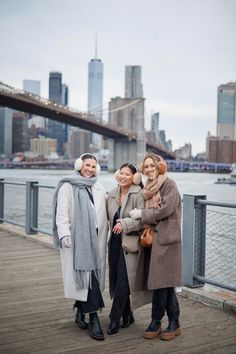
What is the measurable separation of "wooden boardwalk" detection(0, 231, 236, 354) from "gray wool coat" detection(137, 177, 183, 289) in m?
0.40

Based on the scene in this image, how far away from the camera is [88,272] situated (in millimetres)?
3223

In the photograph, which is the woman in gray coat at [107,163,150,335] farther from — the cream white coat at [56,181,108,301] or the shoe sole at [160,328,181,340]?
the shoe sole at [160,328,181,340]

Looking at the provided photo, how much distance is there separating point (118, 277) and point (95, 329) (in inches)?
14.8

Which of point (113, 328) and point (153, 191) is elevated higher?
point (153, 191)

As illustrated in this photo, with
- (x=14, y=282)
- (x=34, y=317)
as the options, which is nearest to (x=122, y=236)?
(x=34, y=317)

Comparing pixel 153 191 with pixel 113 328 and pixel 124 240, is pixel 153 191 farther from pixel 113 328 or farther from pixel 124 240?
pixel 113 328

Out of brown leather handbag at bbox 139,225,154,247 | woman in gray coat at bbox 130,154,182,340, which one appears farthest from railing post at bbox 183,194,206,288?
brown leather handbag at bbox 139,225,154,247

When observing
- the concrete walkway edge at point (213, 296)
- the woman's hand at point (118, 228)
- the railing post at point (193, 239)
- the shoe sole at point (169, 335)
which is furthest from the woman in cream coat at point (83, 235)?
the railing post at point (193, 239)

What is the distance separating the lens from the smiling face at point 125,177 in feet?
10.6

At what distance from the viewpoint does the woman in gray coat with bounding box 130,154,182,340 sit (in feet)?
10.1

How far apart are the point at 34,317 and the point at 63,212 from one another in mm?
951

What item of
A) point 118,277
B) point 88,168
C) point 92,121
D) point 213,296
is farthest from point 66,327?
point 92,121

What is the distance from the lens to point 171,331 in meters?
3.20

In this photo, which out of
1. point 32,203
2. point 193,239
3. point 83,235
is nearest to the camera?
point 83,235
